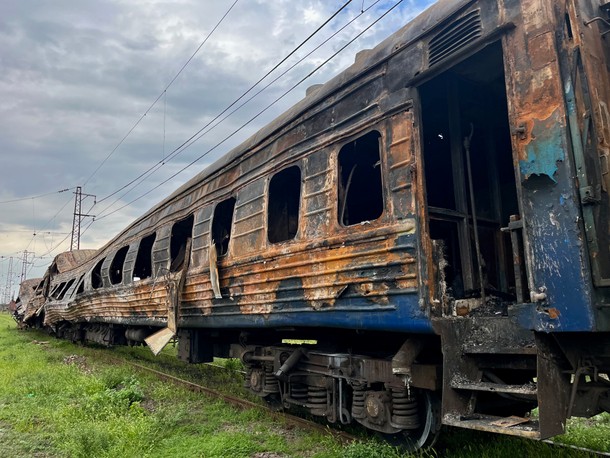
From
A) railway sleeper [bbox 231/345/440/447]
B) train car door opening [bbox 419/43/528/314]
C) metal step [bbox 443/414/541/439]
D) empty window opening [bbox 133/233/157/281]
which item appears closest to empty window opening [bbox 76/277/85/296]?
empty window opening [bbox 133/233/157/281]

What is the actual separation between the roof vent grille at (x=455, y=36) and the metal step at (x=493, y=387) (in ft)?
7.99

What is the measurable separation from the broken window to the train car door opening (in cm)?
171

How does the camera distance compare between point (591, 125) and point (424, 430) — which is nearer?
point (591, 125)

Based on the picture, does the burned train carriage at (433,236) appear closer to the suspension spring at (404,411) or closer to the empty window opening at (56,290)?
the suspension spring at (404,411)

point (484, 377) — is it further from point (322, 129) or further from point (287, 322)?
point (322, 129)

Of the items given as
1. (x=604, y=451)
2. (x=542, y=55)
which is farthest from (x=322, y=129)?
(x=604, y=451)

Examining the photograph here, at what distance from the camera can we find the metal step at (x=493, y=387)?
312 cm

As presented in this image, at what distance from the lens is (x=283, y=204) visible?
6.57m

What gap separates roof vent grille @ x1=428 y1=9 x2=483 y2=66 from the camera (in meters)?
3.68

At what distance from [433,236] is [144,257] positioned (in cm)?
873

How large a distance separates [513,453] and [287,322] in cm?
243

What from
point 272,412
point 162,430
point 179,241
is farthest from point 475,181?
point 179,241

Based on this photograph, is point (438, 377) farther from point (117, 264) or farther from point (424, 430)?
point (117, 264)

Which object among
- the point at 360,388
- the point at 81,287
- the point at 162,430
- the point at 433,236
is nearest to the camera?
Answer: the point at 360,388
